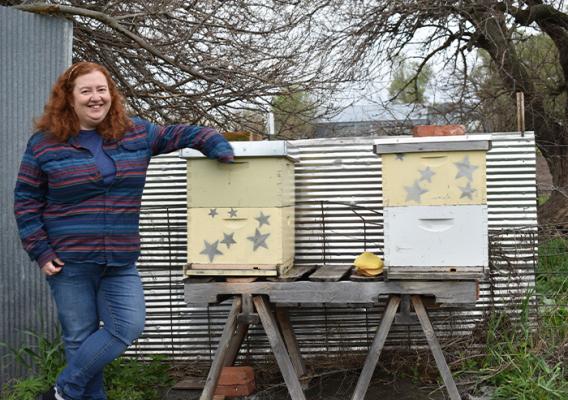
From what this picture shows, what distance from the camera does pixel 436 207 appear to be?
376cm

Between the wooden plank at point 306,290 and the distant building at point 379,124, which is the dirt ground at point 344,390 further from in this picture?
the distant building at point 379,124

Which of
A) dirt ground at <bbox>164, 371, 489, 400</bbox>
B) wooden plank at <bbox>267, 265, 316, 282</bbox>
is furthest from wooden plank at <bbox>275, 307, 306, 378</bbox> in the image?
wooden plank at <bbox>267, 265, 316, 282</bbox>

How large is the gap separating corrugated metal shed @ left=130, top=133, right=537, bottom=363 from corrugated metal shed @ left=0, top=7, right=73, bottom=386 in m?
0.85

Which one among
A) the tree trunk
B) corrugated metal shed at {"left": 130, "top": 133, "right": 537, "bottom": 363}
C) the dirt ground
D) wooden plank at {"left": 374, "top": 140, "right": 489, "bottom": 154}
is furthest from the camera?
the tree trunk

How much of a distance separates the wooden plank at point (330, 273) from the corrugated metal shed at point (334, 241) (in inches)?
15.7

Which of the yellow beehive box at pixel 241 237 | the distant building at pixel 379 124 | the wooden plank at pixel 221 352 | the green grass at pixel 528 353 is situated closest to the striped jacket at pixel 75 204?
the yellow beehive box at pixel 241 237

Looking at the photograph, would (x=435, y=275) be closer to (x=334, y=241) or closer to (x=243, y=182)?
(x=243, y=182)

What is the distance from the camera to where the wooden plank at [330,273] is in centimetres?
407

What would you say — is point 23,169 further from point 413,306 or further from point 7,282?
point 413,306

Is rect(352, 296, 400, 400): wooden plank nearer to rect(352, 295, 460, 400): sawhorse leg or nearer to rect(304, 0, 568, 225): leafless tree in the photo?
rect(352, 295, 460, 400): sawhorse leg

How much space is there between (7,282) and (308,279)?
2029mm

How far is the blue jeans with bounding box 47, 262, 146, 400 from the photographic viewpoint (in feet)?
11.8

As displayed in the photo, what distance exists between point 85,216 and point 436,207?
1.84 m

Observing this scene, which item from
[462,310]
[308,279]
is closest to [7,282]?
[308,279]
